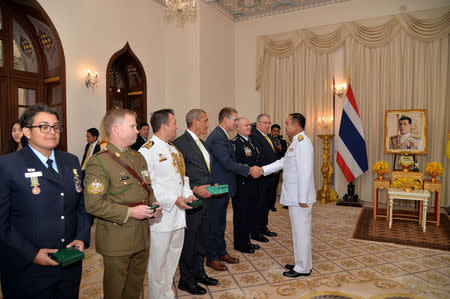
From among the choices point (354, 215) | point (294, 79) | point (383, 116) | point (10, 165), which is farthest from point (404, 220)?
point (10, 165)

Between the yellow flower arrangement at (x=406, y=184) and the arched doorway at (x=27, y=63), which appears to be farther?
the yellow flower arrangement at (x=406, y=184)

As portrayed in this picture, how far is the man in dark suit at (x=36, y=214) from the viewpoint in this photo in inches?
60.3

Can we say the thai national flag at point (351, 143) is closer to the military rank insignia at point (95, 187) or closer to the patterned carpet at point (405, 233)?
the patterned carpet at point (405, 233)

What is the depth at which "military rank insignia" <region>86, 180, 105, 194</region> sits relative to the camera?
1.75 metres

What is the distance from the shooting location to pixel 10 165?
5.07 ft

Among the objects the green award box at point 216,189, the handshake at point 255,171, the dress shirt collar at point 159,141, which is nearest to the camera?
the dress shirt collar at point 159,141

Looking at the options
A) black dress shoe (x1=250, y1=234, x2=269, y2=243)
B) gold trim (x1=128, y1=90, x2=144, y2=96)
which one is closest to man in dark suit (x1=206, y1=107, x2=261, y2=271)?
black dress shoe (x1=250, y1=234, x2=269, y2=243)

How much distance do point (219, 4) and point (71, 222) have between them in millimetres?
7057

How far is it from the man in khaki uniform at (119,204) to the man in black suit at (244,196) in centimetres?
198

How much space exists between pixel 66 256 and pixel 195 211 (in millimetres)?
1393

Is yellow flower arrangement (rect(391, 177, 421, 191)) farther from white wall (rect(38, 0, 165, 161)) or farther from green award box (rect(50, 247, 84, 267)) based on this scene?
white wall (rect(38, 0, 165, 161))

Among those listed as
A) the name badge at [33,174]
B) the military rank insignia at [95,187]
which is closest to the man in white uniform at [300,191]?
the military rank insignia at [95,187]

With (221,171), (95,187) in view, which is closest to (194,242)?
(221,171)

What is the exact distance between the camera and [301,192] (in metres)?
3.08
